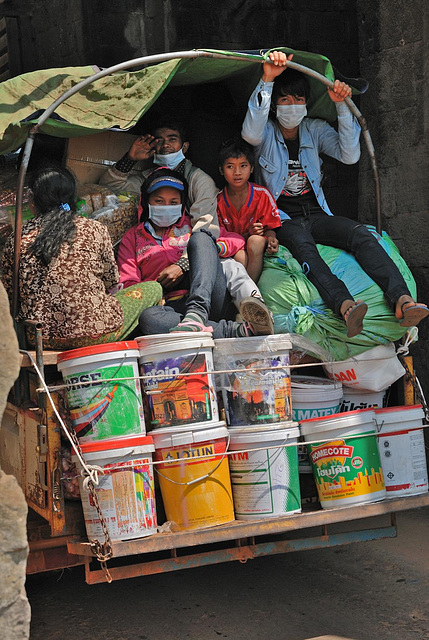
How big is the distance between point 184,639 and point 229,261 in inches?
75.3

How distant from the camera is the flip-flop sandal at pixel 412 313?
393 centimetres

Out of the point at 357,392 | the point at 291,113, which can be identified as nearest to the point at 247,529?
the point at 357,392

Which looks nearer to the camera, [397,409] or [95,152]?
[397,409]

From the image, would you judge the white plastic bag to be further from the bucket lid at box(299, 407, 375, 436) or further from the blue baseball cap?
the blue baseball cap

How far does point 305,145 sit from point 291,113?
0.25 metres

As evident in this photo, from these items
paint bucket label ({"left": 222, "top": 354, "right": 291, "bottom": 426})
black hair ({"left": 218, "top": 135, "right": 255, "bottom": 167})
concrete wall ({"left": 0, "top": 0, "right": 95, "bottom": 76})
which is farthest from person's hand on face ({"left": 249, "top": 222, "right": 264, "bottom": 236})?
concrete wall ({"left": 0, "top": 0, "right": 95, "bottom": 76})

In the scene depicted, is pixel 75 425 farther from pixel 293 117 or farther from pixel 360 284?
pixel 293 117

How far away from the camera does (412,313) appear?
3.95 m

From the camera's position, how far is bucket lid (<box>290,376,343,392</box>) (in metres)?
3.89

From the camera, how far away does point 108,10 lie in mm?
7195

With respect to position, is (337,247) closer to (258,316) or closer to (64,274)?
(258,316)

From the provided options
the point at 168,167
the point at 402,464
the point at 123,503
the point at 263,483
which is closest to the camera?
the point at 123,503

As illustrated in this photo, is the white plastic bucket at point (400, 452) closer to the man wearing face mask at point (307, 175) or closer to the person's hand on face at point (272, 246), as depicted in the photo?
the man wearing face mask at point (307, 175)

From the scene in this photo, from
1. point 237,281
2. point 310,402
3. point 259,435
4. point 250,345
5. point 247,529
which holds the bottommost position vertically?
point 247,529
